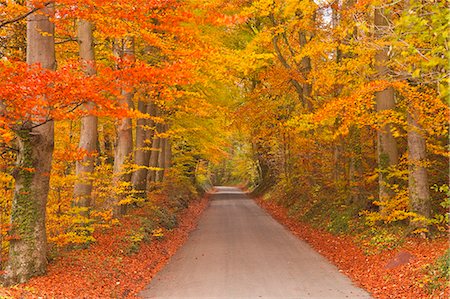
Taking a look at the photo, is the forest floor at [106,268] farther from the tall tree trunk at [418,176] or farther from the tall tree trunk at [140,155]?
the tall tree trunk at [418,176]

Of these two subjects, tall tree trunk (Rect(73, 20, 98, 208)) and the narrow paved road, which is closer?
the narrow paved road

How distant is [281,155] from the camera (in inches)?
1320

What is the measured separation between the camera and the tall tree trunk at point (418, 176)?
39.2 ft

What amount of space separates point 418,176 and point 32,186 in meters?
10.1

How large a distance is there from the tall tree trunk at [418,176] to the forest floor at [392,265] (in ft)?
2.98

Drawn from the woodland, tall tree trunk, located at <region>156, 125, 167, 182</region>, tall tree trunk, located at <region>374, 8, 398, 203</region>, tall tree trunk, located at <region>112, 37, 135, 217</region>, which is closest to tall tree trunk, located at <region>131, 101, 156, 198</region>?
the woodland

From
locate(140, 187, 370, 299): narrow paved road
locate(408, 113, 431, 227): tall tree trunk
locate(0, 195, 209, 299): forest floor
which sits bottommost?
locate(140, 187, 370, 299): narrow paved road

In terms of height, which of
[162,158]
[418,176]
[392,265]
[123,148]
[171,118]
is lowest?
[392,265]

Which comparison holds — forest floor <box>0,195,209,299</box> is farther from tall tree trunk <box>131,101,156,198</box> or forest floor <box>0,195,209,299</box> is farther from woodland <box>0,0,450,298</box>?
tall tree trunk <box>131,101,156,198</box>

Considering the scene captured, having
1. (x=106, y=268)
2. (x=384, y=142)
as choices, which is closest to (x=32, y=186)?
(x=106, y=268)

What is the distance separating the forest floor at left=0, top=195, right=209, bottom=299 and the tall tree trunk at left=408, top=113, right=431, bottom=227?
7540 millimetres

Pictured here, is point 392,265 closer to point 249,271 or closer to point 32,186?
point 249,271

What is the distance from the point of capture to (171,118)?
23.0 metres

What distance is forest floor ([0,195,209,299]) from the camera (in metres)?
8.13
